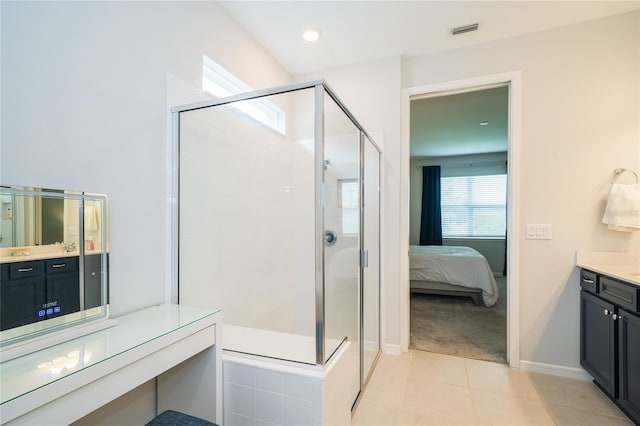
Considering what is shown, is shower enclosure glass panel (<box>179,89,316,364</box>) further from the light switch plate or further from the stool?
the light switch plate

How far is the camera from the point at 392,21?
86.0 inches

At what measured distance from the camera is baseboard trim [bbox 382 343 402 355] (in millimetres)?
2621

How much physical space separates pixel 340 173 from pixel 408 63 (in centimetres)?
150

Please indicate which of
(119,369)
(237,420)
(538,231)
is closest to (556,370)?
(538,231)

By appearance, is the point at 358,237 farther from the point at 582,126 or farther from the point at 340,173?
the point at 582,126

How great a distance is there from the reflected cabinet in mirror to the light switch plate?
2.80 m

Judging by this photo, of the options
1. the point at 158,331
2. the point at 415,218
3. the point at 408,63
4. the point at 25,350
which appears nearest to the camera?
the point at 25,350

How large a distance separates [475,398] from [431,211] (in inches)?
199

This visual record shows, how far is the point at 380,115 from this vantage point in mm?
2711

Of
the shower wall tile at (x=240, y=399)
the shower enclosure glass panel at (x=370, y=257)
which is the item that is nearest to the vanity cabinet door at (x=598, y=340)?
the shower enclosure glass panel at (x=370, y=257)

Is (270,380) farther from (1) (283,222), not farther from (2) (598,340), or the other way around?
(2) (598,340)

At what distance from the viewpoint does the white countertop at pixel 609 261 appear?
2011mm

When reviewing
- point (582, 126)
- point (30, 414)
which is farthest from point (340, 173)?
point (582, 126)

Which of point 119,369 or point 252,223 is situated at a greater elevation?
point 252,223
